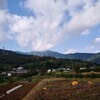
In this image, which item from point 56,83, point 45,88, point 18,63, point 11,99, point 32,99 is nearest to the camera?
point 32,99

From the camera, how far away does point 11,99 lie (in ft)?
74.0

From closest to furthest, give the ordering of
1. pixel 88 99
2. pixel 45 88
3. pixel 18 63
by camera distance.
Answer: pixel 88 99 < pixel 45 88 < pixel 18 63

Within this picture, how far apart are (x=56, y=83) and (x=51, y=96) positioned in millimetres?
6073

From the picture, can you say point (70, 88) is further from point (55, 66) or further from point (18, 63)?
point (18, 63)

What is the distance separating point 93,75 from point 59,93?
1367 centimetres

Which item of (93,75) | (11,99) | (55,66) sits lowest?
(11,99)

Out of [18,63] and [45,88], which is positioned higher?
[18,63]

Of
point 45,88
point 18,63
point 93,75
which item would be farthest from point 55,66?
point 45,88

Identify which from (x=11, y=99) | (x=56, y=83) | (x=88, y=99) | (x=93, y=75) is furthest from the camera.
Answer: (x=93, y=75)

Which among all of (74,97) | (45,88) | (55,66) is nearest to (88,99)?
(74,97)

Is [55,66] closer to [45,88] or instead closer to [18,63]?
[18,63]

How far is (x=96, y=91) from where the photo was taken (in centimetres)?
2133

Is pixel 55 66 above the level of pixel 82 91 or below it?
above

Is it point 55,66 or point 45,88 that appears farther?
point 55,66
